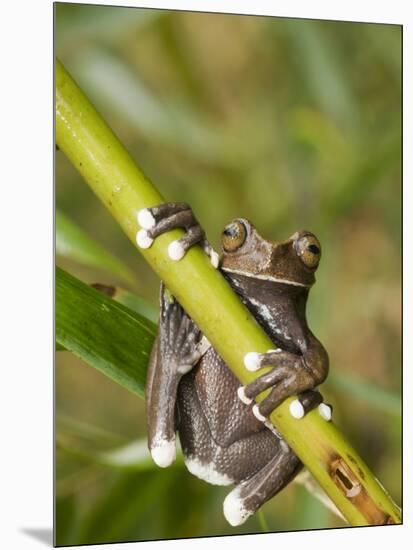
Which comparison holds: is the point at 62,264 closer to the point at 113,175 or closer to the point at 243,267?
the point at 243,267

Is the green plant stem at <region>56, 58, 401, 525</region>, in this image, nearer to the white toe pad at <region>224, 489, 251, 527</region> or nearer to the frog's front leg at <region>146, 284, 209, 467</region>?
the frog's front leg at <region>146, 284, 209, 467</region>

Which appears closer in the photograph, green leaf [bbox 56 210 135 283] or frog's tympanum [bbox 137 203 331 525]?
frog's tympanum [bbox 137 203 331 525]

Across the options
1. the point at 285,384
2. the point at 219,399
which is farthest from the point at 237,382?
the point at 285,384

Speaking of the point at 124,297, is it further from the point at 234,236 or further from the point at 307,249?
the point at 307,249

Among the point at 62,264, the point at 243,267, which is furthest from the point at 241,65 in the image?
the point at 243,267

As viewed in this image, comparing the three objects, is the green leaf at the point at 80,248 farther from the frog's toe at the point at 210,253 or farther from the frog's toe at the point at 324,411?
the frog's toe at the point at 324,411

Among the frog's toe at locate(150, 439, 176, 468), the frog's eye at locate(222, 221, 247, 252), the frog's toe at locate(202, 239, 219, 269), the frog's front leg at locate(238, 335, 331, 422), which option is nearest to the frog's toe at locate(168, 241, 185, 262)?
the frog's toe at locate(202, 239, 219, 269)
